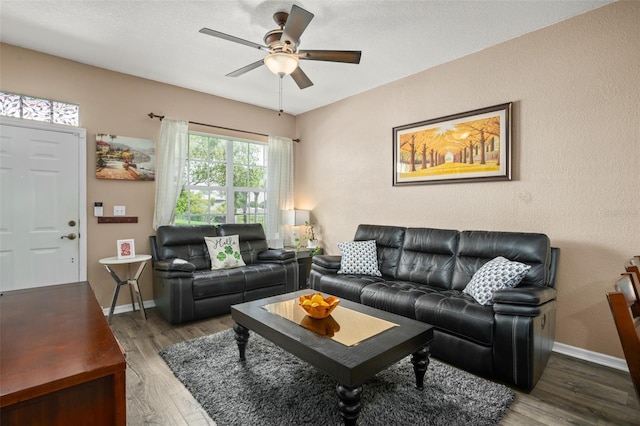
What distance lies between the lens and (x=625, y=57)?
2496 mm

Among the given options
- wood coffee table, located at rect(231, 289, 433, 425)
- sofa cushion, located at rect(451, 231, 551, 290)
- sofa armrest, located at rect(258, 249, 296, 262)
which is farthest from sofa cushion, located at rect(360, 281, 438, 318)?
sofa armrest, located at rect(258, 249, 296, 262)

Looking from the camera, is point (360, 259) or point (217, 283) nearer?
point (217, 283)

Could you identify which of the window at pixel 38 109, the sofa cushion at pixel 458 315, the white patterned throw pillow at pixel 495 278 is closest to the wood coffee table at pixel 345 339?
the sofa cushion at pixel 458 315

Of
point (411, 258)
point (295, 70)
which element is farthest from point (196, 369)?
point (295, 70)

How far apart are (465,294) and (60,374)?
110 inches

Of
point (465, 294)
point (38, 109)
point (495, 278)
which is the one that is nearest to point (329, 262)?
point (465, 294)

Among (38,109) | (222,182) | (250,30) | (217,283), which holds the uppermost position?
(250,30)

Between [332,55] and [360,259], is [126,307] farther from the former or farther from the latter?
[332,55]

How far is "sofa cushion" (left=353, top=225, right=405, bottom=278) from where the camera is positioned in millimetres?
3689

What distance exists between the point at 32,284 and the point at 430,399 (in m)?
3.89

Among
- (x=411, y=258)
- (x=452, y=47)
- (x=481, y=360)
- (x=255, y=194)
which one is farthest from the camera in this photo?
(x=255, y=194)

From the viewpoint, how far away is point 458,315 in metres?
2.41

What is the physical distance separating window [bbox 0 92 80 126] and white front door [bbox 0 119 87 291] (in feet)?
0.31

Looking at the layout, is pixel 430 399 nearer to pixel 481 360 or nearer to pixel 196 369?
pixel 481 360
